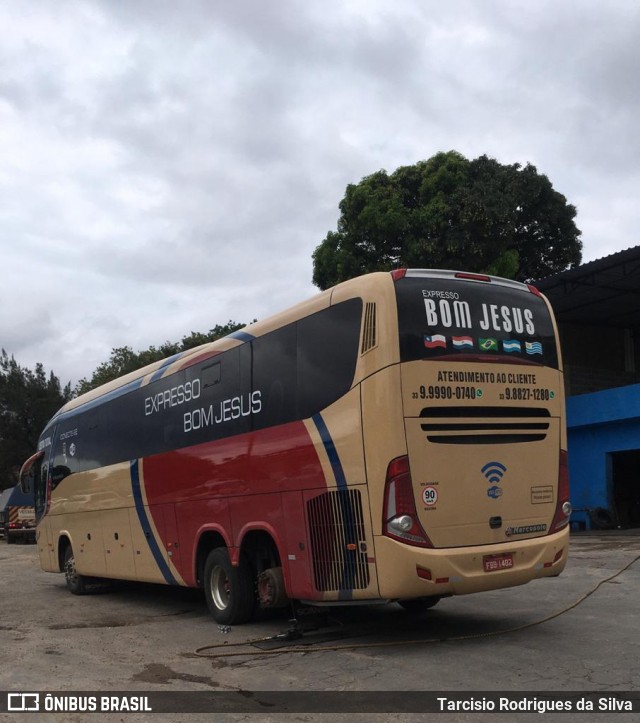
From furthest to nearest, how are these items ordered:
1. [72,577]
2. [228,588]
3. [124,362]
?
1. [124,362]
2. [72,577]
3. [228,588]

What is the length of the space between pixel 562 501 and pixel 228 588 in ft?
13.3

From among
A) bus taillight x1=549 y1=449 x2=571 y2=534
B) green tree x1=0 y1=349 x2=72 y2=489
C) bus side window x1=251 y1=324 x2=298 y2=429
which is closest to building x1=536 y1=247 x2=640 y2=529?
bus taillight x1=549 y1=449 x2=571 y2=534

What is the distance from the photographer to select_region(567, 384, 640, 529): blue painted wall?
23.8m

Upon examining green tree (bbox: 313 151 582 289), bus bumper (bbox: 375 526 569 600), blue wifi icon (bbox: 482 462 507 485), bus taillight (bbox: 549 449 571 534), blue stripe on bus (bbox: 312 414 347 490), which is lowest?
bus bumper (bbox: 375 526 569 600)

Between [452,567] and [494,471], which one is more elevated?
[494,471]

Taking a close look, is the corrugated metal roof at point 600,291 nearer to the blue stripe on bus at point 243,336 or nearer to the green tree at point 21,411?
the blue stripe on bus at point 243,336

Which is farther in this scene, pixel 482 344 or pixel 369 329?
pixel 482 344

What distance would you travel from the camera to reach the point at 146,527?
37.8ft

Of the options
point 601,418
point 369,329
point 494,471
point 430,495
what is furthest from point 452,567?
point 601,418

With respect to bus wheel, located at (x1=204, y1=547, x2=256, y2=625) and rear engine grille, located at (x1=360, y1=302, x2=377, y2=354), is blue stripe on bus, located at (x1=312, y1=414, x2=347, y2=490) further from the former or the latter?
bus wheel, located at (x1=204, y1=547, x2=256, y2=625)

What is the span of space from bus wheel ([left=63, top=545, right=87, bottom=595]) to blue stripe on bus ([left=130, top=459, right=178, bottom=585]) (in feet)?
10.3

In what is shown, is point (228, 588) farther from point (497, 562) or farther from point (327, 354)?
point (497, 562)

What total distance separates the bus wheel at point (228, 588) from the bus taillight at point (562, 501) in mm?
3544

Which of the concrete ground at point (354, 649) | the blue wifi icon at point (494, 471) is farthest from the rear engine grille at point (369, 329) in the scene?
the concrete ground at point (354, 649)
